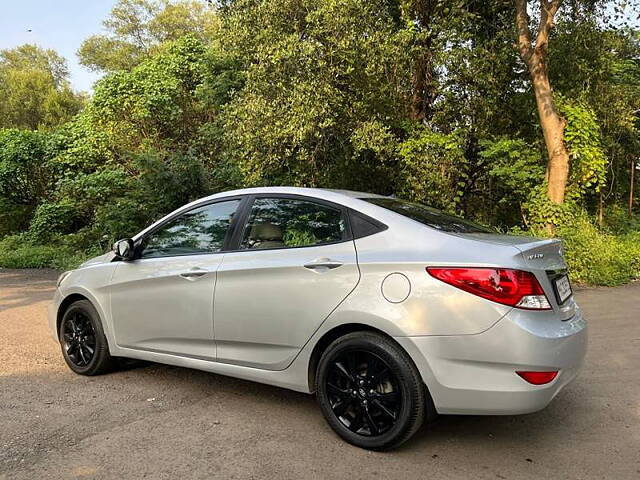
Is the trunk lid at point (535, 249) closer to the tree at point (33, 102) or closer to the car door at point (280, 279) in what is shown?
the car door at point (280, 279)

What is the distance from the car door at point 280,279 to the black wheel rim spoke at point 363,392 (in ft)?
1.01

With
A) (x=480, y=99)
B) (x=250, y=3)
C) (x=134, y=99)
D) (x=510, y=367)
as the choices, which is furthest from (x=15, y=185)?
(x=510, y=367)

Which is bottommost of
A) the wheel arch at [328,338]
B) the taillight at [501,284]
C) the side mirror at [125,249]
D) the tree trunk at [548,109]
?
the wheel arch at [328,338]

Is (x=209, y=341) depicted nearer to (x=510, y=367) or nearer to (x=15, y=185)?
(x=510, y=367)

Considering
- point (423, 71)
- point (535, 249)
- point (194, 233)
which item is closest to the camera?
point (535, 249)

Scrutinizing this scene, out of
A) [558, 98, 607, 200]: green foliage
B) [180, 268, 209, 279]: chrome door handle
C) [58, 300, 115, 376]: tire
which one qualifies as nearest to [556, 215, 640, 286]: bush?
[558, 98, 607, 200]: green foliage

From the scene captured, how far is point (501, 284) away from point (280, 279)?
1392mm

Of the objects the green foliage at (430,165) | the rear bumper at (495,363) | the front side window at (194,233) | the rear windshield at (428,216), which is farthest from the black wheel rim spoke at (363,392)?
the green foliage at (430,165)

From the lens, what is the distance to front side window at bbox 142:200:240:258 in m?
4.15

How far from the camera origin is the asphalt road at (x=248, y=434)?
3121 mm

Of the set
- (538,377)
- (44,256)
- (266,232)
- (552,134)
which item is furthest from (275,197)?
(44,256)

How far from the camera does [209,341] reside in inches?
156

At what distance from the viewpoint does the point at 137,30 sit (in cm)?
3725

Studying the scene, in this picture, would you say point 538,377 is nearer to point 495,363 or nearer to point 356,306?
point 495,363
